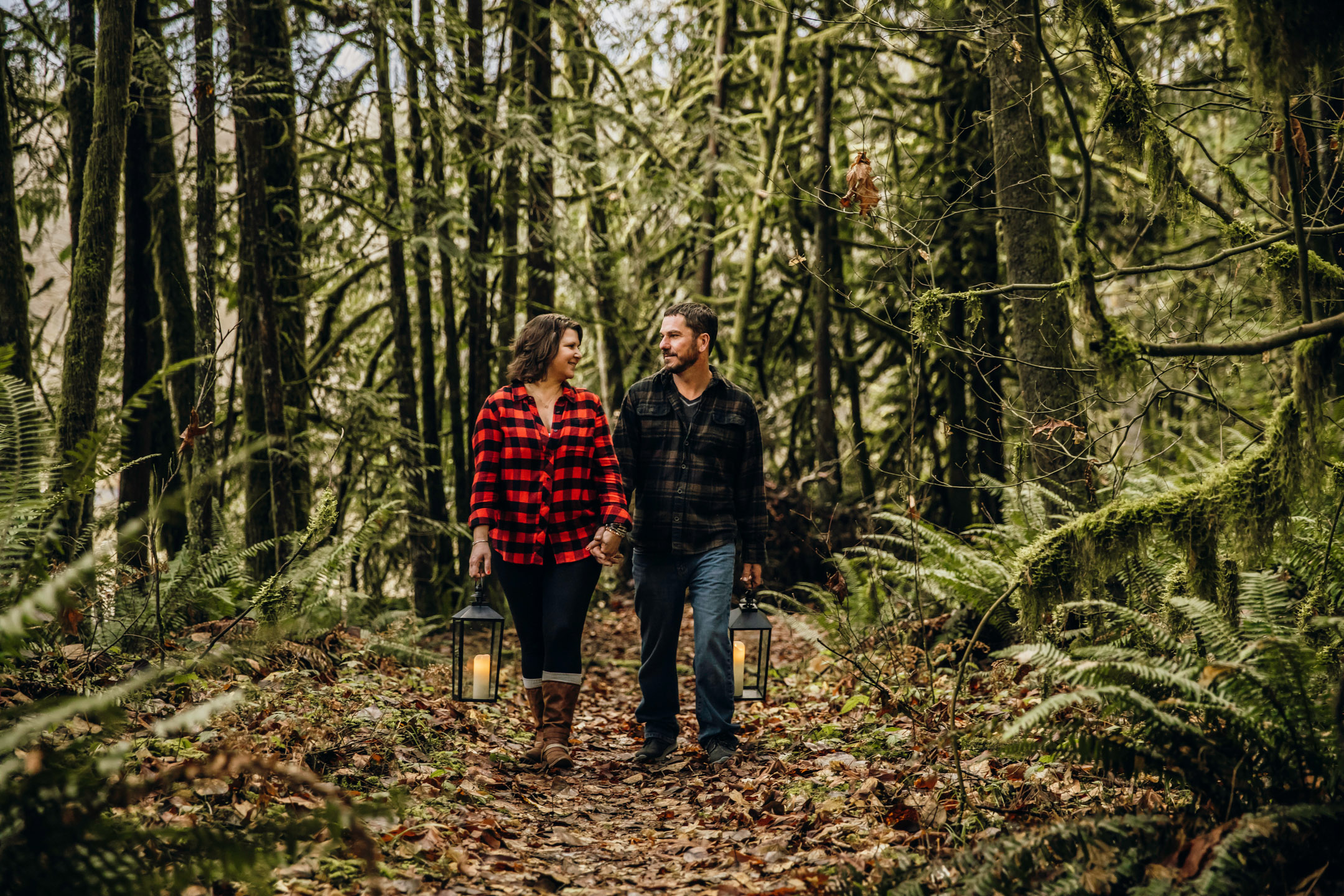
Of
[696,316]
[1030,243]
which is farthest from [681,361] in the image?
[1030,243]

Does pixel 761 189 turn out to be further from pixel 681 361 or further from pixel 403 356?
pixel 681 361

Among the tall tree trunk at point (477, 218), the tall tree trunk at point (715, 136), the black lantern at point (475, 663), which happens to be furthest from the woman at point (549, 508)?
the tall tree trunk at point (715, 136)

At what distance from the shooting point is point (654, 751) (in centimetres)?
505

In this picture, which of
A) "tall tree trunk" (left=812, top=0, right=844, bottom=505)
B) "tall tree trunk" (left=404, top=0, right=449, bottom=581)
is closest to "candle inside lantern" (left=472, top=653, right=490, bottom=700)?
"tall tree trunk" (left=404, top=0, right=449, bottom=581)

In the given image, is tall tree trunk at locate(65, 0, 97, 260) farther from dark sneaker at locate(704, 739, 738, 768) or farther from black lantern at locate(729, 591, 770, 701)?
dark sneaker at locate(704, 739, 738, 768)

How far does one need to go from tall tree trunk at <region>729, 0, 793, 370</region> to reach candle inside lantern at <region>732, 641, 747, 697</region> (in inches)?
252

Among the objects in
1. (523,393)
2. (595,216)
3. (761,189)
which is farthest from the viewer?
(595,216)

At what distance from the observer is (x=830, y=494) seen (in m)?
10.7

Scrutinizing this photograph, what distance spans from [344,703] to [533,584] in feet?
3.85

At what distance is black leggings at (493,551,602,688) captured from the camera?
4770 mm

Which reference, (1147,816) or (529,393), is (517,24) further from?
(1147,816)

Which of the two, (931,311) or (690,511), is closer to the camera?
(931,311)

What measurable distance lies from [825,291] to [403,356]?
4724 mm

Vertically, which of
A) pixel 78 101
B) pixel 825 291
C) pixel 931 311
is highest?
pixel 78 101
